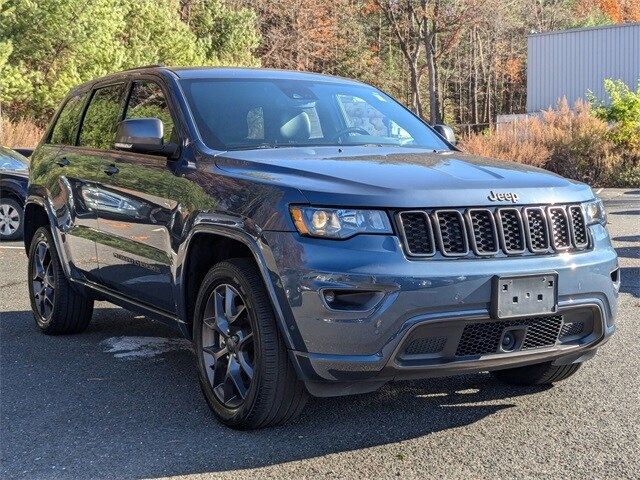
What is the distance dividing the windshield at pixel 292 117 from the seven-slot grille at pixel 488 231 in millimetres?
1373

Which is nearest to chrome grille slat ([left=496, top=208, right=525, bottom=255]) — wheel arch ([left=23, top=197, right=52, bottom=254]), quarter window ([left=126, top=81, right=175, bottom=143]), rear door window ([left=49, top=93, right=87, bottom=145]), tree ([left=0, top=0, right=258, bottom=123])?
quarter window ([left=126, top=81, right=175, bottom=143])

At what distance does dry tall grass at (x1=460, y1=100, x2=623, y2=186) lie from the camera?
22.8 metres

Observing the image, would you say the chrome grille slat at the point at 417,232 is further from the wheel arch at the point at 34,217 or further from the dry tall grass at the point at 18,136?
the dry tall grass at the point at 18,136

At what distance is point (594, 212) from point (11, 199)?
11.0 meters

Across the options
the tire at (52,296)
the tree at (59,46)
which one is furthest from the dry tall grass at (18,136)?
the tire at (52,296)

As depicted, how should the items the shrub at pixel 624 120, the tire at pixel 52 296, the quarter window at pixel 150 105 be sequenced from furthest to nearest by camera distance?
the shrub at pixel 624 120
the tire at pixel 52 296
the quarter window at pixel 150 105

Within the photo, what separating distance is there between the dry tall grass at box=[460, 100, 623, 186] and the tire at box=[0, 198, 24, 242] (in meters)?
12.1

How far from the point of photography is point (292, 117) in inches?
219

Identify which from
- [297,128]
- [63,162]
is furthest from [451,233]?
[63,162]

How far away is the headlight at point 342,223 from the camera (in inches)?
161

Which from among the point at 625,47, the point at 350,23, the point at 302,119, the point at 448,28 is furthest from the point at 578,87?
the point at 302,119

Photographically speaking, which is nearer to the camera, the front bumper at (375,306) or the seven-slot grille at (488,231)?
the front bumper at (375,306)

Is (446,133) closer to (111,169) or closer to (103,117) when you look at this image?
(111,169)

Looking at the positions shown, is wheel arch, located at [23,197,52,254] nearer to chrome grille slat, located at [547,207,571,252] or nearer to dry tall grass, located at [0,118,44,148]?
chrome grille slat, located at [547,207,571,252]
